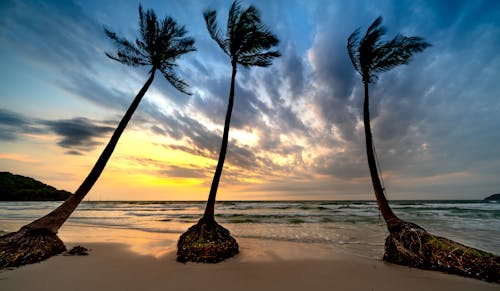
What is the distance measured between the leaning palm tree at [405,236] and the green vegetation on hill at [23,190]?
313ft

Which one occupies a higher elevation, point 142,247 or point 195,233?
point 195,233

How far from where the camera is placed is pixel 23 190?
6631 cm

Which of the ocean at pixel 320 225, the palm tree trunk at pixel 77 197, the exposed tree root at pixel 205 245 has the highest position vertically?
the palm tree trunk at pixel 77 197

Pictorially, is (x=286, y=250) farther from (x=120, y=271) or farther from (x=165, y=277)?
(x=120, y=271)

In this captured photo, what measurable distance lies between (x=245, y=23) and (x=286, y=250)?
10168 millimetres

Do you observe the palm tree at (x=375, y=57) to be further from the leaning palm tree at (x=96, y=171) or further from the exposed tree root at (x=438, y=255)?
the leaning palm tree at (x=96, y=171)

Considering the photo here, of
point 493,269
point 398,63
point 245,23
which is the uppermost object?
point 245,23

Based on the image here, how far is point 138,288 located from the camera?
16.4ft

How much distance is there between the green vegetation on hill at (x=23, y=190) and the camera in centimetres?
6414

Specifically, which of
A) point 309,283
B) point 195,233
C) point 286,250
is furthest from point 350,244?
point 195,233

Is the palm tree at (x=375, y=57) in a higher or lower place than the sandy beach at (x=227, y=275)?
higher

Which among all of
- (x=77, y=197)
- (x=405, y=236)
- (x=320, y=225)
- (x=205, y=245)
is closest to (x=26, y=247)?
(x=77, y=197)

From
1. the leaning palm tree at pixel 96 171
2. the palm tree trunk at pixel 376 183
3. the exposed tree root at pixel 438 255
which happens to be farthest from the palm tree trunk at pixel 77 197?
the exposed tree root at pixel 438 255

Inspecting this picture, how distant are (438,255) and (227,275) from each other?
6.11 m
